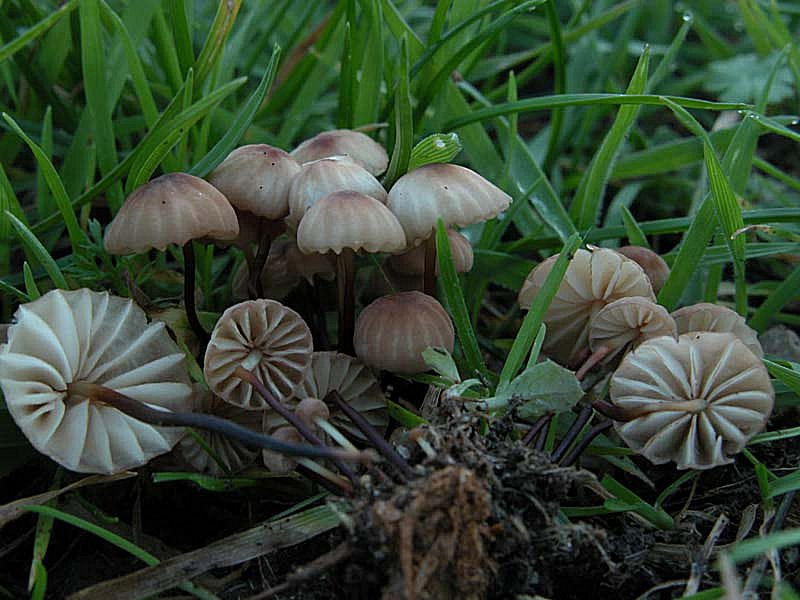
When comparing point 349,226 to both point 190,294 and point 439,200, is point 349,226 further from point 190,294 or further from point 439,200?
point 190,294

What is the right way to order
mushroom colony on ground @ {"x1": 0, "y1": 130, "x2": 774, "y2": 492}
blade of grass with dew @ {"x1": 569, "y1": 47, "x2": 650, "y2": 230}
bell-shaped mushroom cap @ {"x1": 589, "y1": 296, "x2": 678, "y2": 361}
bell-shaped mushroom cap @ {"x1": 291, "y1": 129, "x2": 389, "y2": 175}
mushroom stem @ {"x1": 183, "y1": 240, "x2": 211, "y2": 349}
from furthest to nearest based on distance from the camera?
blade of grass with dew @ {"x1": 569, "y1": 47, "x2": 650, "y2": 230} → bell-shaped mushroom cap @ {"x1": 291, "y1": 129, "x2": 389, "y2": 175} → mushroom stem @ {"x1": 183, "y1": 240, "x2": 211, "y2": 349} → bell-shaped mushroom cap @ {"x1": 589, "y1": 296, "x2": 678, "y2": 361} → mushroom colony on ground @ {"x1": 0, "y1": 130, "x2": 774, "y2": 492}

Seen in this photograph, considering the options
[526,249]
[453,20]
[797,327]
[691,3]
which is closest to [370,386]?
[526,249]

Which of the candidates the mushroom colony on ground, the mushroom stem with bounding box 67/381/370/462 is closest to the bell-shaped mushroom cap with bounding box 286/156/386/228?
the mushroom colony on ground

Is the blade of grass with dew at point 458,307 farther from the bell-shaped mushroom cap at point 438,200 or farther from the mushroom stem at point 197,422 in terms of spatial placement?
the mushroom stem at point 197,422

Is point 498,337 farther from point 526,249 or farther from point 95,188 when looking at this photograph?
point 95,188

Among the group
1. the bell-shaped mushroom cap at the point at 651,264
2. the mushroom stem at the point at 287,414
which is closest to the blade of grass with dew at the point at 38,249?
the mushroom stem at the point at 287,414

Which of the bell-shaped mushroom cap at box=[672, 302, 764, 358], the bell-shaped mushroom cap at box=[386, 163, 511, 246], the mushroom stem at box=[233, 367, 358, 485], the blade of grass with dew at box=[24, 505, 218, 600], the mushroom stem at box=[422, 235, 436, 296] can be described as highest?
the bell-shaped mushroom cap at box=[386, 163, 511, 246]

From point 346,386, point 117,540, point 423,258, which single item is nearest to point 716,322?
point 423,258

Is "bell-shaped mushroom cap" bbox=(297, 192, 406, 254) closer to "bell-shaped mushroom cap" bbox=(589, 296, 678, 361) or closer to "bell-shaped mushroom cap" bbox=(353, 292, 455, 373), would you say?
"bell-shaped mushroom cap" bbox=(353, 292, 455, 373)
